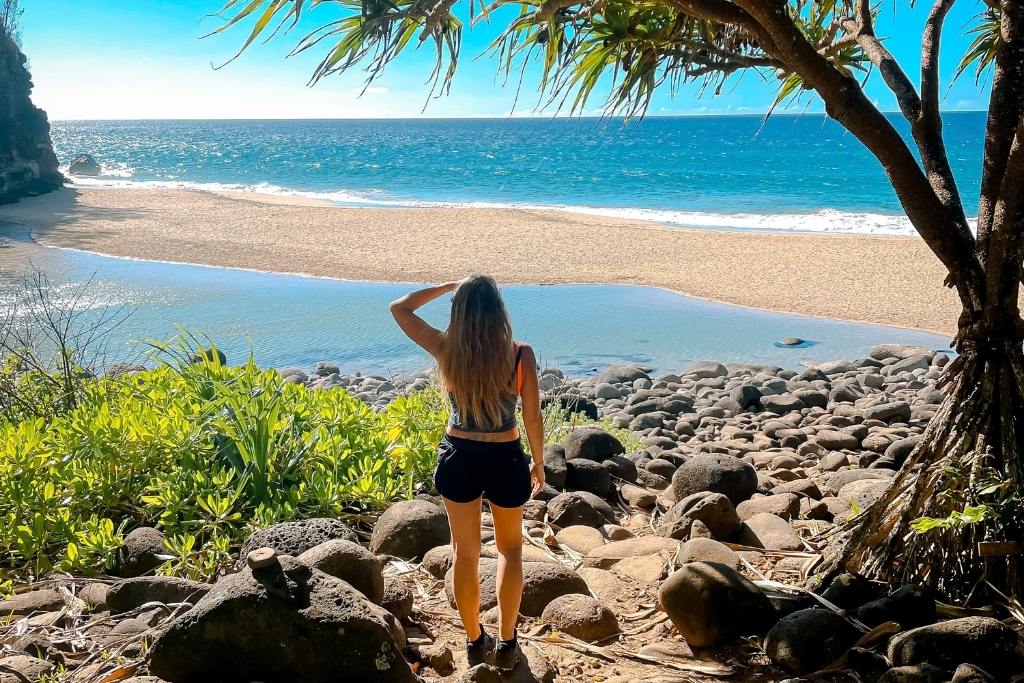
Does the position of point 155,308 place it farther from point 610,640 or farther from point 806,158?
point 806,158

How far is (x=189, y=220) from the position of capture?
81.1ft

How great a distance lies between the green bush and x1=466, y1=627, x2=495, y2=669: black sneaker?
1172 mm

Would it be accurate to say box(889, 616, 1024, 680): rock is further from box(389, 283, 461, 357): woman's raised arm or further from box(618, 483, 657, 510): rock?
box(618, 483, 657, 510): rock

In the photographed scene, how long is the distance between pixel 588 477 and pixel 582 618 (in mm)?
2130

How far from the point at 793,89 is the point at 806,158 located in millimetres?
52780

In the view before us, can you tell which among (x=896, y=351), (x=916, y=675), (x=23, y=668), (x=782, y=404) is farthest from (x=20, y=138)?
(x=916, y=675)

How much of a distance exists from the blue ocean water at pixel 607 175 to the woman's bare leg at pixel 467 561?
1294cm

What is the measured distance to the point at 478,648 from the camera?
3.11m

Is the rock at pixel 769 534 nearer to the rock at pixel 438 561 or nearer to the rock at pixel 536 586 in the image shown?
the rock at pixel 536 586

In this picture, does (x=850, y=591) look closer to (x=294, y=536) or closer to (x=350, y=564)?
(x=350, y=564)

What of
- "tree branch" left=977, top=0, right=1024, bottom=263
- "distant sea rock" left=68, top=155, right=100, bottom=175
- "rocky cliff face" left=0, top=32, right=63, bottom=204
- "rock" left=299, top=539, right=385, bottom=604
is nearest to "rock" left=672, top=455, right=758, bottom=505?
"tree branch" left=977, top=0, right=1024, bottom=263

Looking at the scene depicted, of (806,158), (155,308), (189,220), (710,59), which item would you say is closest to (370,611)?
(710,59)

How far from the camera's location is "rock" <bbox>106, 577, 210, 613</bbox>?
10.3ft

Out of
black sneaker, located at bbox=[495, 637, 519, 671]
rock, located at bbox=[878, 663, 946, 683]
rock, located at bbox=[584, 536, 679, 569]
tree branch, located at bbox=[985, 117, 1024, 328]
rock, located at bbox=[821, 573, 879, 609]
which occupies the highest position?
tree branch, located at bbox=[985, 117, 1024, 328]
